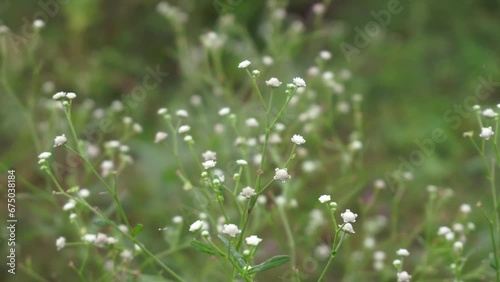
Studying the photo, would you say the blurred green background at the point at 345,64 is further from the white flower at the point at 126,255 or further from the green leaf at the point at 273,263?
the green leaf at the point at 273,263

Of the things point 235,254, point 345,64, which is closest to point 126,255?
point 235,254

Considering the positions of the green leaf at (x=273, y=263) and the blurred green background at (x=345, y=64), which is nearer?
the green leaf at (x=273, y=263)

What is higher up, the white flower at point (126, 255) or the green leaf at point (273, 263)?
the white flower at point (126, 255)

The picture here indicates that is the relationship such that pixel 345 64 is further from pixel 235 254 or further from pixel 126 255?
pixel 235 254

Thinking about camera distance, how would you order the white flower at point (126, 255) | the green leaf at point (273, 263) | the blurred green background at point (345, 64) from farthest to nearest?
1. the blurred green background at point (345, 64)
2. the white flower at point (126, 255)
3. the green leaf at point (273, 263)

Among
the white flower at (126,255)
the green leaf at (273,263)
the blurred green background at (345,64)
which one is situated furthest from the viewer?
the blurred green background at (345,64)

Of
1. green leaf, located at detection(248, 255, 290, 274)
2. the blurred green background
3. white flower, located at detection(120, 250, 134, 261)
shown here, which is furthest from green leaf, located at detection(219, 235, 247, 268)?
the blurred green background

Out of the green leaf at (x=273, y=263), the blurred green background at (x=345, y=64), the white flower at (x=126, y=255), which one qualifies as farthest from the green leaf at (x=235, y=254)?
the blurred green background at (x=345, y=64)

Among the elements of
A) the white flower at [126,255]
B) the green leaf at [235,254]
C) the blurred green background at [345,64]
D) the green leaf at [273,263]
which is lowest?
the green leaf at [273,263]

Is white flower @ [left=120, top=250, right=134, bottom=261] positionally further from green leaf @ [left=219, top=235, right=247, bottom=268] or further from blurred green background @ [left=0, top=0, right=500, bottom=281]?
blurred green background @ [left=0, top=0, right=500, bottom=281]
